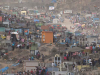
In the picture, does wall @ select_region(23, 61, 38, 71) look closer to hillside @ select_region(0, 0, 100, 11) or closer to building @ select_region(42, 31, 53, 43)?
building @ select_region(42, 31, 53, 43)

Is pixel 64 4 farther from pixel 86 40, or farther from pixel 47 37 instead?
pixel 86 40

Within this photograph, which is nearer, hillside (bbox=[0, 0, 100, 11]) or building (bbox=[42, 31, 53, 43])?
building (bbox=[42, 31, 53, 43])

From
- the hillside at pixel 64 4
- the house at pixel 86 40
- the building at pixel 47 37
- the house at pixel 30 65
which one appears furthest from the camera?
the hillside at pixel 64 4

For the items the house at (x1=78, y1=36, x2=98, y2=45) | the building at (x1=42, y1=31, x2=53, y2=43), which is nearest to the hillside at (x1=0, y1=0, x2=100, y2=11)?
the house at (x1=78, y1=36, x2=98, y2=45)

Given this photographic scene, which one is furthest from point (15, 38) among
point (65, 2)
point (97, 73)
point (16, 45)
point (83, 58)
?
point (65, 2)

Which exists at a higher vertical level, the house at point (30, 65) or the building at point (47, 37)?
the building at point (47, 37)

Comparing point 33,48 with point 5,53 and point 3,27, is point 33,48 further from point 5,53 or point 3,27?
point 3,27

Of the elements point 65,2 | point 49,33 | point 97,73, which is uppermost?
point 65,2

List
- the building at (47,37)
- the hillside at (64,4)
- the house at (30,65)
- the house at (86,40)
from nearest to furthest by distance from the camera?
the house at (30,65) < the house at (86,40) < the building at (47,37) < the hillside at (64,4)

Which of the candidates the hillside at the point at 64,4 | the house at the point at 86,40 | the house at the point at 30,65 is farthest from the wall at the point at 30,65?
the hillside at the point at 64,4

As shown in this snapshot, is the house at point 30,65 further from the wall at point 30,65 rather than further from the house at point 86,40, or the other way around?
the house at point 86,40

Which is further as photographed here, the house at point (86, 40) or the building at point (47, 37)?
the building at point (47, 37)
